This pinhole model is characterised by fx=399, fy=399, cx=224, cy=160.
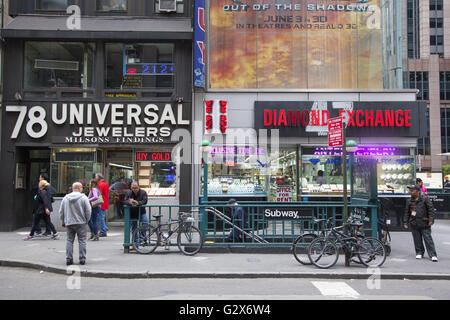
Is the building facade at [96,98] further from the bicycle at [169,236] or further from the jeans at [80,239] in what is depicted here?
the jeans at [80,239]

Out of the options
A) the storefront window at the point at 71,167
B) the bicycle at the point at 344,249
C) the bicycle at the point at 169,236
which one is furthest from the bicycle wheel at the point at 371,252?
the storefront window at the point at 71,167

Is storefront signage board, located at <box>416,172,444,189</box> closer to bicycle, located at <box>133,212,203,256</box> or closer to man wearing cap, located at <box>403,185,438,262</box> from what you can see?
man wearing cap, located at <box>403,185,438,262</box>

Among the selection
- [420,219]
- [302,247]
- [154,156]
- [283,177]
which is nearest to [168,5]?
[154,156]

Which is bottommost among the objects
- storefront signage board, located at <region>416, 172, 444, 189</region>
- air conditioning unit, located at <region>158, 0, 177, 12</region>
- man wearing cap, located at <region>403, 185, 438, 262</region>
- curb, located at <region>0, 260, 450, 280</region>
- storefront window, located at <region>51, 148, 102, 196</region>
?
curb, located at <region>0, 260, 450, 280</region>

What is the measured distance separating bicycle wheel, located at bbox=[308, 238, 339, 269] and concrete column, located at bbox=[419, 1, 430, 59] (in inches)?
3148

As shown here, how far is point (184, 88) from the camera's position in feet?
48.3

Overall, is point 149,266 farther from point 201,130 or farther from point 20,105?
point 20,105

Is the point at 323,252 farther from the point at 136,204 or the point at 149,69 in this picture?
the point at 149,69

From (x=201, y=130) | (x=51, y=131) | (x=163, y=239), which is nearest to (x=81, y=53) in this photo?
(x=51, y=131)

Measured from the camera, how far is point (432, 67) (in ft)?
246

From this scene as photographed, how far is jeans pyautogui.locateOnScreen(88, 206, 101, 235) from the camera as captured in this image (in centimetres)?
1200

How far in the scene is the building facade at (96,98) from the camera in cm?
1427

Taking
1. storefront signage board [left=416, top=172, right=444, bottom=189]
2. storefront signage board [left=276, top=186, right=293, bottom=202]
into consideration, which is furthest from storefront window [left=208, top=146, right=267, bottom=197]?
storefront signage board [left=416, top=172, right=444, bottom=189]
